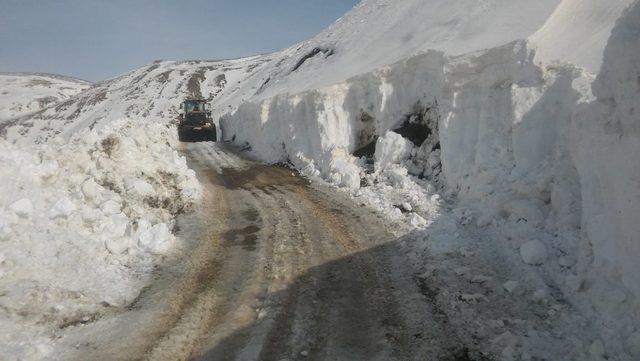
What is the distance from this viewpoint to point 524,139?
11.8 meters

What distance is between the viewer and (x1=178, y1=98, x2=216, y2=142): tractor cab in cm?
3372

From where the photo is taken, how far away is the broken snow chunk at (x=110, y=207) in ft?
38.7

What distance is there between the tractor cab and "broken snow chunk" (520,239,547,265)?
28260mm

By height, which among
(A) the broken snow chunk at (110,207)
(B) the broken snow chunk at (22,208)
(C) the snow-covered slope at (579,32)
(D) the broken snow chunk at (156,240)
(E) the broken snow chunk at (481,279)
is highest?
(C) the snow-covered slope at (579,32)

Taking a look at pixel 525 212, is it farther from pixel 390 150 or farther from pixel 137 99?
pixel 137 99

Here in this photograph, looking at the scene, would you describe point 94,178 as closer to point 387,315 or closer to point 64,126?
point 387,315

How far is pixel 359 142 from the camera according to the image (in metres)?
19.8

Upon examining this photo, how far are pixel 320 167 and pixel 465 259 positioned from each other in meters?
11.2

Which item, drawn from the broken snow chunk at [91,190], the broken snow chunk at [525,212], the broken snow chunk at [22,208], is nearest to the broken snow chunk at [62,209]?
the broken snow chunk at [22,208]

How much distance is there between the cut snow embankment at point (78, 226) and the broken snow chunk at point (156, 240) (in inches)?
1.0

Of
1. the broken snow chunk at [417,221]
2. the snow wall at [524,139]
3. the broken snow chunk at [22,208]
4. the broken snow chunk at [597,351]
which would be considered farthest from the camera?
the broken snow chunk at [417,221]

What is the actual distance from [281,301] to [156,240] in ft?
14.1

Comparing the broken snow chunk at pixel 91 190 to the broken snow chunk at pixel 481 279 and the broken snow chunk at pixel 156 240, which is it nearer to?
the broken snow chunk at pixel 156 240

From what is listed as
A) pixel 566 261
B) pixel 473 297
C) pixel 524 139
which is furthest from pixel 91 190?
pixel 524 139
